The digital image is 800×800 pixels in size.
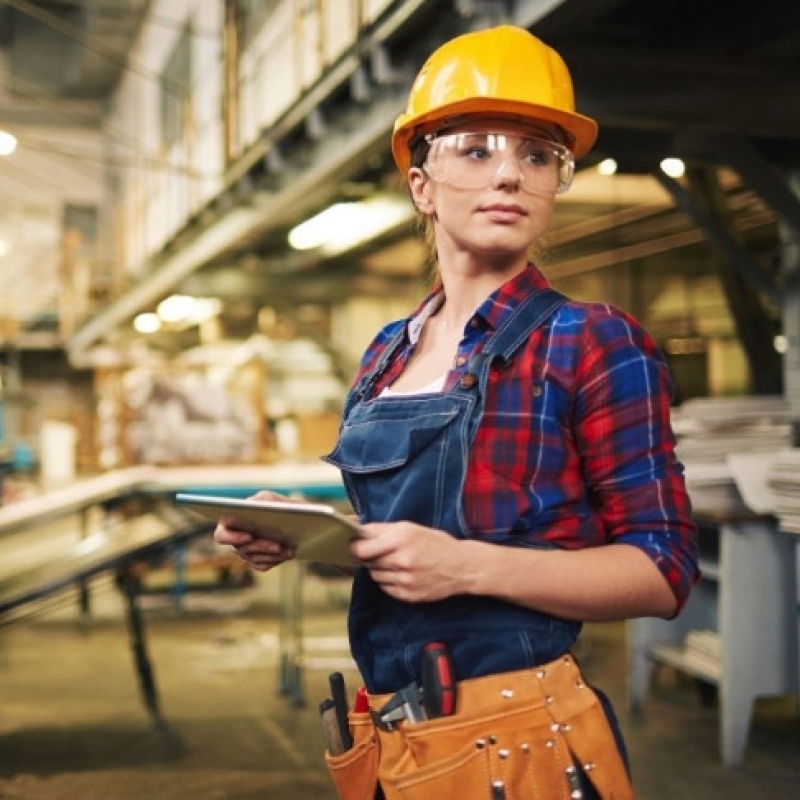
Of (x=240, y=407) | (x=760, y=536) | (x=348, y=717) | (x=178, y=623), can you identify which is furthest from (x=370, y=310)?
(x=348, y=717)

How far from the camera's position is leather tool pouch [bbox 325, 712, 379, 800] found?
4.80ft

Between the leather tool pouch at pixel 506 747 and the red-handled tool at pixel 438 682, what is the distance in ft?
0.05

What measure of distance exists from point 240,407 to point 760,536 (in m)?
4.89

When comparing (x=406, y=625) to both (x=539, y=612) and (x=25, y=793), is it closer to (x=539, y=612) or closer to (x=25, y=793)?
(x=539, y=612)

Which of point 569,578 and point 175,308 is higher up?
point 175,308

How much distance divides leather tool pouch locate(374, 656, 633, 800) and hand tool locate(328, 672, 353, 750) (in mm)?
181

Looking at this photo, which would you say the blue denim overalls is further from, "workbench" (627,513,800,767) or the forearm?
"workbench" (627,513,800,767)

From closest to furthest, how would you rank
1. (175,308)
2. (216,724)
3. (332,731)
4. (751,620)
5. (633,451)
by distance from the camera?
(633,451), (332,731), (751,620), (216,724), (175,308)

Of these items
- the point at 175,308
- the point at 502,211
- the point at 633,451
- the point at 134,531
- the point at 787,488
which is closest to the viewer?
the point at 633,451

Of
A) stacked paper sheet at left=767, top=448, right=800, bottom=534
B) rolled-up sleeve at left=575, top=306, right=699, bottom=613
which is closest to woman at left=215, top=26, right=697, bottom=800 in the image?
rolled-up sleeve at left=575, top=306, right=699, bottom=613

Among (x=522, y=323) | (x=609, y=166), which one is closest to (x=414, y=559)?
(x=522, y=323)

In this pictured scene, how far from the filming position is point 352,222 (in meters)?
9.62

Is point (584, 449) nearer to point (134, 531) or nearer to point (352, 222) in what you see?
point (134, 531)

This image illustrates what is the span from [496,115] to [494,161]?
0.24 ft
